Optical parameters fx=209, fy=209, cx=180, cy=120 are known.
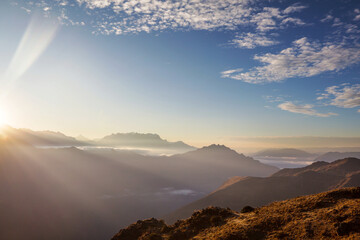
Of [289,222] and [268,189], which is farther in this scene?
A: [268,189]

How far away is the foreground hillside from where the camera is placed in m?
13.9

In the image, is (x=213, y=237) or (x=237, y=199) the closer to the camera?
(x=213, y=237)

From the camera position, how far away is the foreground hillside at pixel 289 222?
1391cm

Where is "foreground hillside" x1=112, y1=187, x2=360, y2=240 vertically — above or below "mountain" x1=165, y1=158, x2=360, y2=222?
above

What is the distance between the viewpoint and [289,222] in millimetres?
16203

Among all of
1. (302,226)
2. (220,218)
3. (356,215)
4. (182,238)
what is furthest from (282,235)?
(182,238)

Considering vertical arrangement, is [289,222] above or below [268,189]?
above

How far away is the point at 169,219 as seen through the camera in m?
151

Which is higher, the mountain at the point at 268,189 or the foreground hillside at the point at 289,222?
the foreground hillside at the point at 289,222

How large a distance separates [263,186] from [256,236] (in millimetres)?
157375

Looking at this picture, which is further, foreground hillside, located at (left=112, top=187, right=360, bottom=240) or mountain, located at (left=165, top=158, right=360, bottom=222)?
mountain, located at (left=165, top=158, right=360, bottom=222)

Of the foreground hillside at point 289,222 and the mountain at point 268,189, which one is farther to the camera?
the mountain at point 268,189

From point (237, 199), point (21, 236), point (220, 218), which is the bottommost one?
point (21, 236)

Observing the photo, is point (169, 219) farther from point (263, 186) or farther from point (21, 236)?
point (21, 236)
